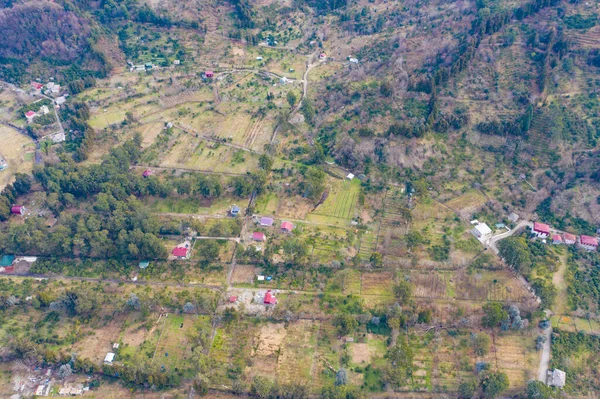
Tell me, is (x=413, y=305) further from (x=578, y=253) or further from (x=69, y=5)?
(x=69, y=5)

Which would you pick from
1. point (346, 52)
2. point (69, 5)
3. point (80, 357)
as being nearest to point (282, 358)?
point (80, 357)

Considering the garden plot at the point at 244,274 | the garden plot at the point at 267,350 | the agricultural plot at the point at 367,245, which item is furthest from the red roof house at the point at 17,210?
the agricultural plot at the point at 367,245

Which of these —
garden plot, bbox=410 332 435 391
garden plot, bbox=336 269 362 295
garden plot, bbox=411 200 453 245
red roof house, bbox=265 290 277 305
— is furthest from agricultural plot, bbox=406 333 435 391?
red roof house, bbox=265 290 277 305

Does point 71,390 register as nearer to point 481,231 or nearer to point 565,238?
point 481,231

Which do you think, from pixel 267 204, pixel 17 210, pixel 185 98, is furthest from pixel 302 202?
pixel 17 210

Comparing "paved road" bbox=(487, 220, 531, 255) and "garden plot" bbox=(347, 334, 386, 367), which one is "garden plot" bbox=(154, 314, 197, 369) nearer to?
"garden plot" bbox=(347, 334, 386, 367)

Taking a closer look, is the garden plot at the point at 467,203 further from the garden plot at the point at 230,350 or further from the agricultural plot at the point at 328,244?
the garden plot at the point at 230,350
